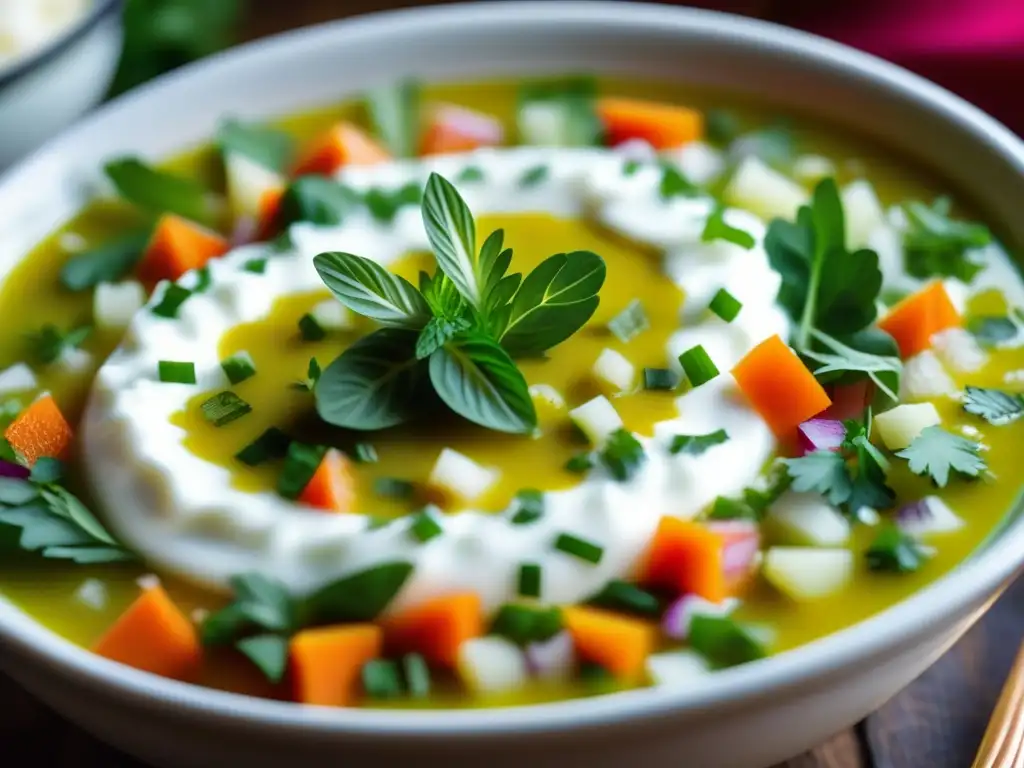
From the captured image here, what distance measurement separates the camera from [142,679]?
2117mm

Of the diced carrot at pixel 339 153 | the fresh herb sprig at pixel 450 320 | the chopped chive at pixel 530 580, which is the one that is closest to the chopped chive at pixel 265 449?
the fresh herb sprig at pixel 450 320

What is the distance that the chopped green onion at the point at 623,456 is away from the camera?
253 cm

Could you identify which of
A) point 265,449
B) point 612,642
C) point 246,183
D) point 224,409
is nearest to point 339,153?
point 246,183

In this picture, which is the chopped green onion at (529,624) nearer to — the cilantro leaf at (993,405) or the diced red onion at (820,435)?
the diced red onion at (820,435)

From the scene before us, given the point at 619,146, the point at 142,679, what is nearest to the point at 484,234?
the point at 619,146

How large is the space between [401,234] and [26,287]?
3.16 feet

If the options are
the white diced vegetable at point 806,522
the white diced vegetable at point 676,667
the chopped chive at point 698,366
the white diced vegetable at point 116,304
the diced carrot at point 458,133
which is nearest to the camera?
the white diced vegetable at point 676,667

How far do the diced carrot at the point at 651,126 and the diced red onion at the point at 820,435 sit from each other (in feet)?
3.81

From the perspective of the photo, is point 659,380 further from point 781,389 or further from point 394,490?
point 394,490

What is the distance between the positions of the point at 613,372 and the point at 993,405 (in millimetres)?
770

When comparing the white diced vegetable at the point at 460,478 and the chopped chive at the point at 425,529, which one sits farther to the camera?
the white diced vegetable at the point at 460,478

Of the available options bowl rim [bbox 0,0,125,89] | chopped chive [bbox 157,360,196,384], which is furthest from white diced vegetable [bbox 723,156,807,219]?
bowl rim [bbox 0,0,125,89]

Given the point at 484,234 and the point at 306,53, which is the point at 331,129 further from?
the point at 484,234

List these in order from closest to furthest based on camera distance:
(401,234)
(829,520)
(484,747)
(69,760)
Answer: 1. (484,747)
2. (829,520)
3. (69,760)
4. (401,234)
